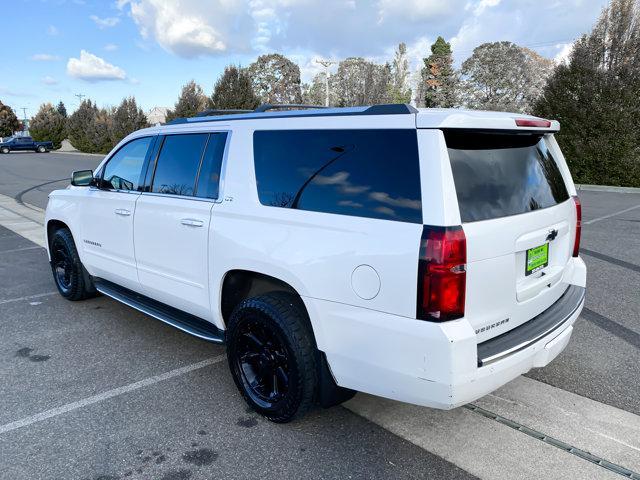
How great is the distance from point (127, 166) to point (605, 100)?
17603mm

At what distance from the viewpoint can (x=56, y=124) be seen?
55.7 metres

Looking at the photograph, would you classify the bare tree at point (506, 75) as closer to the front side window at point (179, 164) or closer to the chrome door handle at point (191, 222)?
the front side window at point (179, 164)

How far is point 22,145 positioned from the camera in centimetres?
4534

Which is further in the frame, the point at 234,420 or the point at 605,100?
the point at 605,100

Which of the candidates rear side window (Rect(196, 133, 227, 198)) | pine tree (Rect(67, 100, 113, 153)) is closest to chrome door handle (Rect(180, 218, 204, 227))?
rear side window (Rect(196, 133, 227, 198))

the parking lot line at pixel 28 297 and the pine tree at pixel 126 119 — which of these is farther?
the pine tree at pixel 126 119

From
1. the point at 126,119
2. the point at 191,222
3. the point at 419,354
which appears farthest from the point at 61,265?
the point at 126,119

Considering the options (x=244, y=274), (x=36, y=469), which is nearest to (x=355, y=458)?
(x=244, y=274)

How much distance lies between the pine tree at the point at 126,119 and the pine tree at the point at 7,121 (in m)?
44.9

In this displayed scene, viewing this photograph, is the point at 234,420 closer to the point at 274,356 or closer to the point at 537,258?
the point at 274,356

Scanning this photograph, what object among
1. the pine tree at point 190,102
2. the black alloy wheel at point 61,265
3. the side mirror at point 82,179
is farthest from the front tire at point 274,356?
the pine tree at point 190,102

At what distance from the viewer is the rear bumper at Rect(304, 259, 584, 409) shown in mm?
2225

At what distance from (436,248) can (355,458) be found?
130 cm

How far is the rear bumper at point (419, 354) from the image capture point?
222cm
